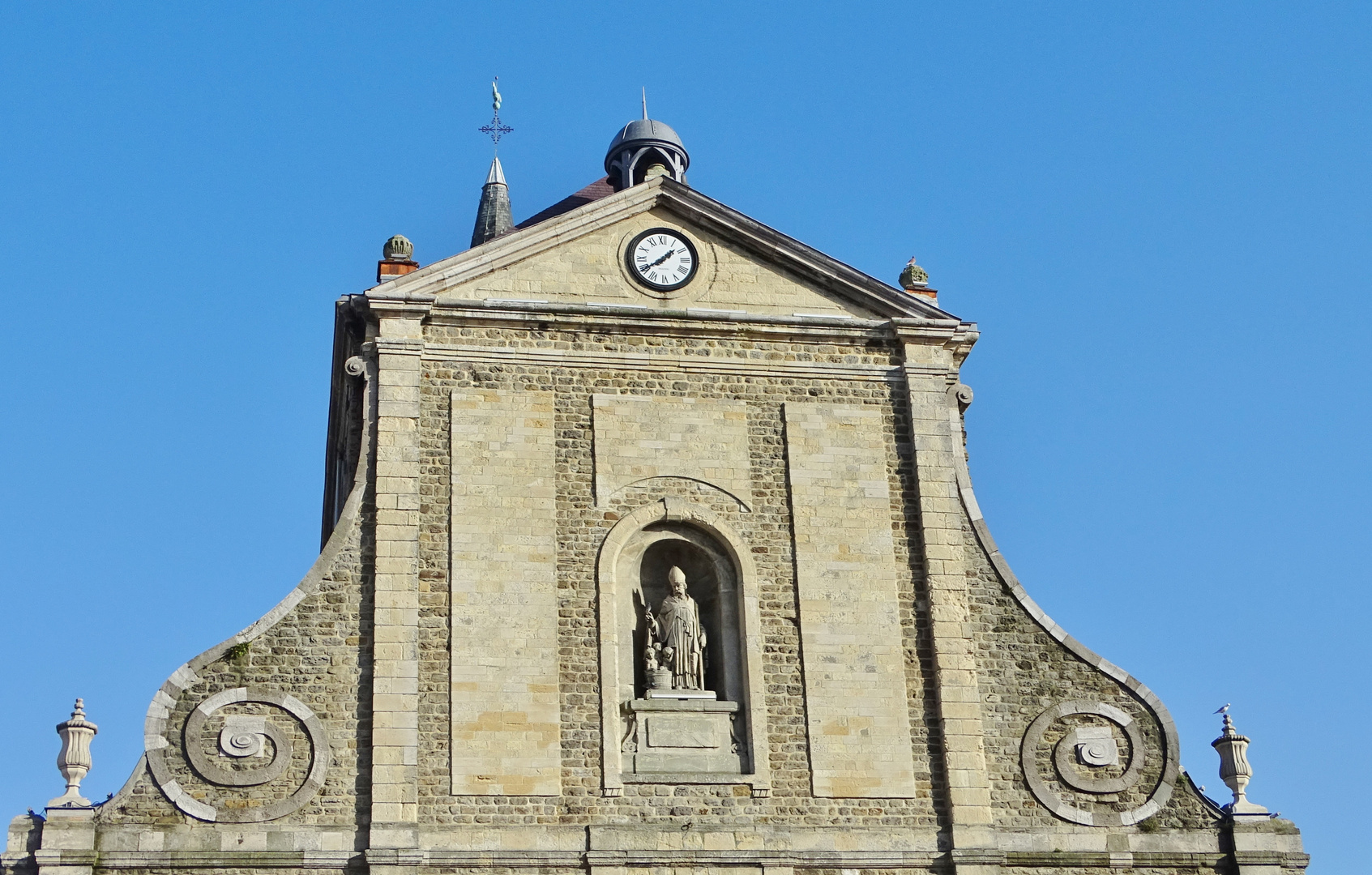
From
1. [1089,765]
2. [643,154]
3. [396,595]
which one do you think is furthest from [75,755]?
[643,154]

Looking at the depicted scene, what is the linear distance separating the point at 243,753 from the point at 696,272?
6166mm

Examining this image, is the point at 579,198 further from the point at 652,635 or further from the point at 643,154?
the point at 652,635

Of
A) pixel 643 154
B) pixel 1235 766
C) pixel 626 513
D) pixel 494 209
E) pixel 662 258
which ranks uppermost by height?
pixel 494 209

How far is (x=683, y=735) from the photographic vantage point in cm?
1625

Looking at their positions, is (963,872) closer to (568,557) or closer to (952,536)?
(952,536)

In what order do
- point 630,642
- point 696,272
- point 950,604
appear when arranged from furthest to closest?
point 696,272 → point 950,604 → point 630,642

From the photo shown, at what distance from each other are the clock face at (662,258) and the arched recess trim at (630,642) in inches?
90.5

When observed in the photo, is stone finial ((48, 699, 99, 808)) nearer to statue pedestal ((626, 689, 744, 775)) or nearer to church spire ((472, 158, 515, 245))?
statue pedestal ((626, 689, 744, 775))

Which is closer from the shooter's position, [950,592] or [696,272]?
[950,592]

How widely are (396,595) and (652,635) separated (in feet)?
7.41

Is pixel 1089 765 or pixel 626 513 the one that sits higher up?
pixel 626 513

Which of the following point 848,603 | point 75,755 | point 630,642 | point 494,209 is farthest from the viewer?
point 494,209

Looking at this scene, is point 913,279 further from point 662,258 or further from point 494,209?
point 494,209

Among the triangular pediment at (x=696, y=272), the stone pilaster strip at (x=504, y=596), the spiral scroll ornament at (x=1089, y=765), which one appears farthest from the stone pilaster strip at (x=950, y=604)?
the stone pilaster strip at (x=504, y=596)
